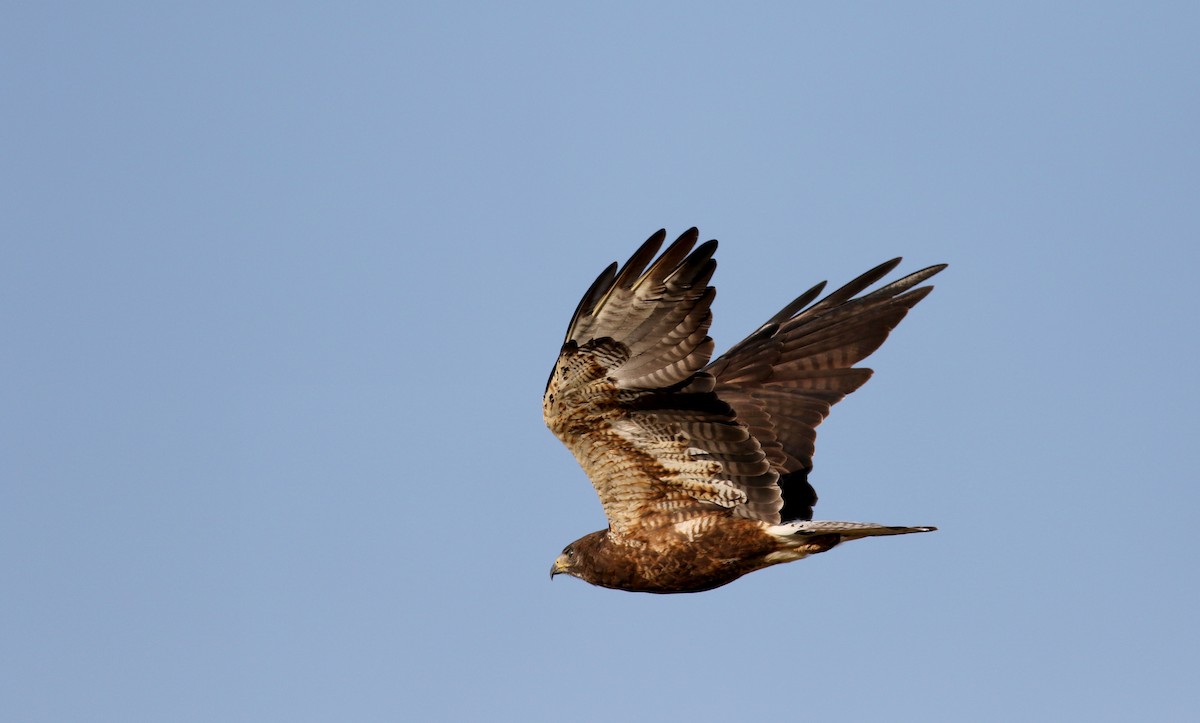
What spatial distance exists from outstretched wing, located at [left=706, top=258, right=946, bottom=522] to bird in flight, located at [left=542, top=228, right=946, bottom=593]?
0.04ft

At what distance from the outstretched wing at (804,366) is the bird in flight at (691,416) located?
0.04 ft

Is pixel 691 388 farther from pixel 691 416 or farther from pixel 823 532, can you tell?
pixel 823 532

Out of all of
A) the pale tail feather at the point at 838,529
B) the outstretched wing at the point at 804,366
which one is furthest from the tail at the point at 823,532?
the outstretched wing at the point at 804,366

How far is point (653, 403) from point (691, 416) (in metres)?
0.29

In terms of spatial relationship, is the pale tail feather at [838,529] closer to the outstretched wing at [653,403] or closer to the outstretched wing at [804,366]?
the outstretched wing at [653,403]

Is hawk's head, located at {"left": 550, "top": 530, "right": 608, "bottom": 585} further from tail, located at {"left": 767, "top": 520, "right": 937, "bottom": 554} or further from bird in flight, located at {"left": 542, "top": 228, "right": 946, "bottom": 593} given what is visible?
tail, located at {"left": 767, "top": 520, "right": 937, "bottom": 554}

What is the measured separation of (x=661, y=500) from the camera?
10.0 metres

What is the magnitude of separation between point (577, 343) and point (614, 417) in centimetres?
71

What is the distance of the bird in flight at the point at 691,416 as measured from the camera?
8906 millimetres

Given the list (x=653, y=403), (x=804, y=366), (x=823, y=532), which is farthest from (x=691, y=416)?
(x=804, y=366)

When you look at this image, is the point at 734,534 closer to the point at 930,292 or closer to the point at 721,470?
the point at 721,470

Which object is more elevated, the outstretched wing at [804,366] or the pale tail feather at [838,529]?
the outstretched wing at [804,366]

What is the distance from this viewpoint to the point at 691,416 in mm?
9430

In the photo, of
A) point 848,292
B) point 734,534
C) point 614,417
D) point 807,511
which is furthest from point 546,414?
point 848,292
